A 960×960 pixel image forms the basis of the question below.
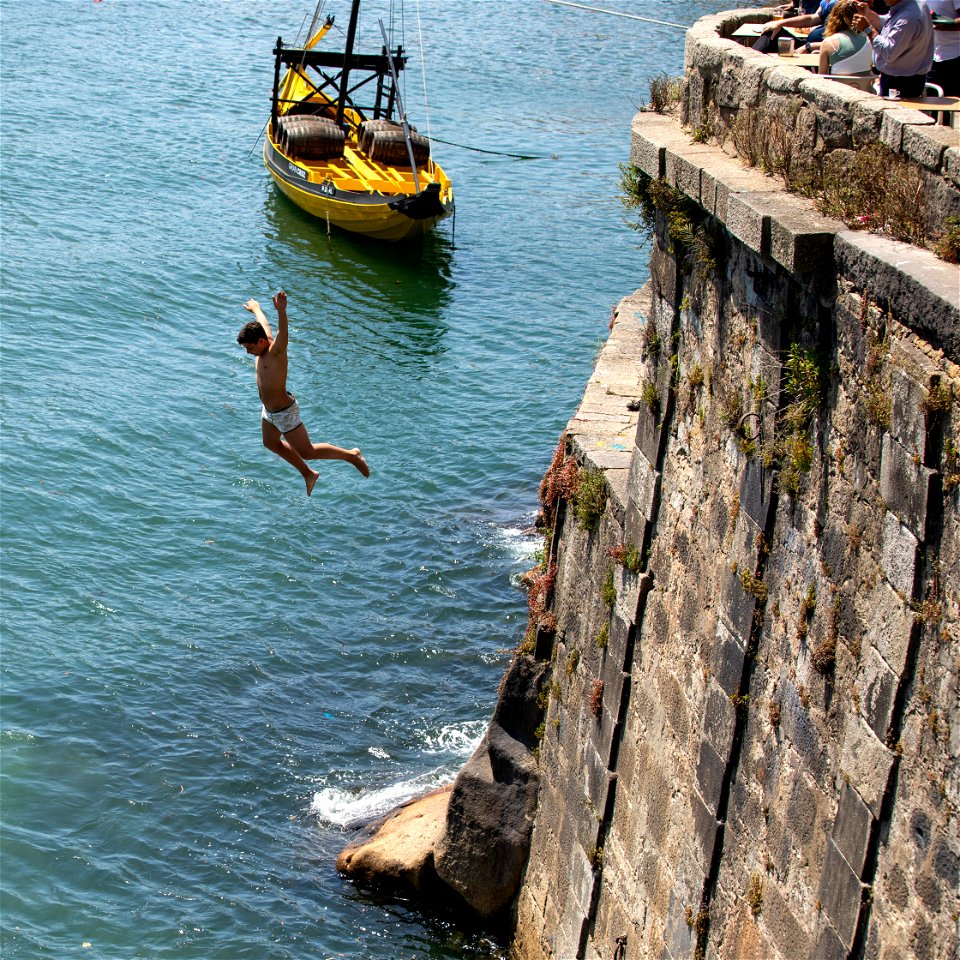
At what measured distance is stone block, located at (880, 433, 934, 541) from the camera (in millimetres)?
6145

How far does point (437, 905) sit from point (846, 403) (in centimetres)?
860

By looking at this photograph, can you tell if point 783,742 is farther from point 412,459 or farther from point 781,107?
point 412,459

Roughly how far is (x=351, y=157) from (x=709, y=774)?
31849 mm

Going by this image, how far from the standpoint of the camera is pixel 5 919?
14.1 m

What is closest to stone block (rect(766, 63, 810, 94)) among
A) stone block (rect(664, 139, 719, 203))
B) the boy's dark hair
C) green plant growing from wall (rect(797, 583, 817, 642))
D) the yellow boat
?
stone block (rect(664, 139, 719, 203))

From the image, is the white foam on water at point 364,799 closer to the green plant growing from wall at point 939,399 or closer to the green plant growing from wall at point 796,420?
the green plant growing from wall at point 796,420

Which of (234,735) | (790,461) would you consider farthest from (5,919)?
(790,461)

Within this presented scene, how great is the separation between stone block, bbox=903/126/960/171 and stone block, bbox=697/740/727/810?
3722mm

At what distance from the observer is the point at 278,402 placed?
480 inches

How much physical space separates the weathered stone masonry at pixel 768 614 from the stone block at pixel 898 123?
0.03 m

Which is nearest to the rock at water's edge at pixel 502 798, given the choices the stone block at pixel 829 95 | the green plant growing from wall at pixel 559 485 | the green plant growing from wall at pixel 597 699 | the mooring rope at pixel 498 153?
the green plant growing from wall at pixel 559 485

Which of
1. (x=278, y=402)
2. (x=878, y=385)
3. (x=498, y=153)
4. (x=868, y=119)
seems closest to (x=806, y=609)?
(x=878, y=385)

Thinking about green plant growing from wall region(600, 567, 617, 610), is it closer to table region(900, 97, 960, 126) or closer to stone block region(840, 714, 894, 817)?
stone block region(840, 714, 894, 817)

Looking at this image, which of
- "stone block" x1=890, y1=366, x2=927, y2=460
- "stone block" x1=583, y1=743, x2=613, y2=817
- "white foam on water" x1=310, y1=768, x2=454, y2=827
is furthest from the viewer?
"white foam on water" x1=310, y1=768, x2=454, y2=827
